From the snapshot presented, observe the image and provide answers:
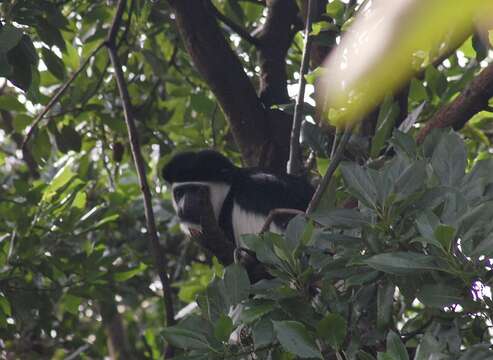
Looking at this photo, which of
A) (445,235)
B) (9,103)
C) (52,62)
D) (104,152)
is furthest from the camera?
(104,152)

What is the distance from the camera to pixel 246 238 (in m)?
1.46

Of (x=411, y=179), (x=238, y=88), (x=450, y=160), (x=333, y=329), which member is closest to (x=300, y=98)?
(x=238, y=88)

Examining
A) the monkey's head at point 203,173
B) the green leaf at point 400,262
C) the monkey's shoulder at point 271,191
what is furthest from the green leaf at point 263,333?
the monkey's head at point 203,173

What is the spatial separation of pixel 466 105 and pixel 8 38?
1117 mm

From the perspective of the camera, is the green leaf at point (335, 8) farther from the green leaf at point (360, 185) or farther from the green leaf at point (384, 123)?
the green leaf at point (360, 185)

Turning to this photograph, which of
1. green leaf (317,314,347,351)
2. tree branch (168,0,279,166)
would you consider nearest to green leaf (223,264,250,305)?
green leaf (317,314,347,351)

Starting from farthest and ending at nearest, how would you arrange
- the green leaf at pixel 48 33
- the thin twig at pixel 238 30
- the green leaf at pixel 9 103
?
the green leaf at pixel 9 103 → the thin twig at pixel 238 30 → the green leaf at pixel 48 33

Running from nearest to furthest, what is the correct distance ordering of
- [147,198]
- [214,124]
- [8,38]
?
[8,38], [147,198], [214,124]

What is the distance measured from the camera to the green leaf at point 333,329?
1339mm

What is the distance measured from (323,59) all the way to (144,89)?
4.11 ft

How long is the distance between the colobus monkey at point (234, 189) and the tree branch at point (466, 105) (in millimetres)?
652

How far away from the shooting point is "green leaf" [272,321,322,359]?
1.30 meters

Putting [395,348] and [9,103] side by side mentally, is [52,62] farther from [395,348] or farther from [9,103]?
[395,348]

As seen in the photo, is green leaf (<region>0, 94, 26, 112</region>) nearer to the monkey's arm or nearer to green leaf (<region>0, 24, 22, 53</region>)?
green leaf (<region>0, 24, 22, 53</region>)
